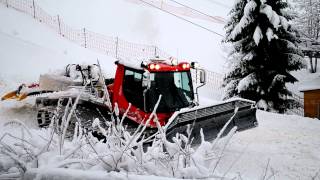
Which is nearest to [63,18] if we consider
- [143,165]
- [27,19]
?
[27,19]

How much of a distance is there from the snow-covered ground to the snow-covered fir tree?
2.80 metres

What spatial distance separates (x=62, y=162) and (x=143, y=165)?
539mm

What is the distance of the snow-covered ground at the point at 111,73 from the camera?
27.8 feet

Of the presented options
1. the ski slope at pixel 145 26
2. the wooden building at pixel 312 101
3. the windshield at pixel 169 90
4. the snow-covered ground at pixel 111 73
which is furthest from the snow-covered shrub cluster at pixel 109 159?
the ski slope at pixel 145 26

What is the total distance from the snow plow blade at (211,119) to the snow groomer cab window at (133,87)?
4.36 feet

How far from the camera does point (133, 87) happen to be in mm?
9102

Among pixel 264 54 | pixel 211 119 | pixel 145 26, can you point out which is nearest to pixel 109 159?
pixel 211 119

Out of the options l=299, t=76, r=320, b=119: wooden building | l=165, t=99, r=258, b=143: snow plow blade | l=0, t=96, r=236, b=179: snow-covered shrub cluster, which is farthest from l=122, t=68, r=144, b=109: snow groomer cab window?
l=299, t=76, r=320, b=119: wooden building

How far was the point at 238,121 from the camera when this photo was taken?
958 centimetres

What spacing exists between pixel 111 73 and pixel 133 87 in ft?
31.3

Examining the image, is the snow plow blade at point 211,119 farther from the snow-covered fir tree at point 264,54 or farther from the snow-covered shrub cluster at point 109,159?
the snow-covered fir tree at point 264,54

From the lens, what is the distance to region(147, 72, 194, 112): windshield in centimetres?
889

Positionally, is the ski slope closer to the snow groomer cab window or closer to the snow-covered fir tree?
the snow-covered fir tree

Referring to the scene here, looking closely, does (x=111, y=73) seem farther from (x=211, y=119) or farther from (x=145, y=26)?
(x=145, y=26)
